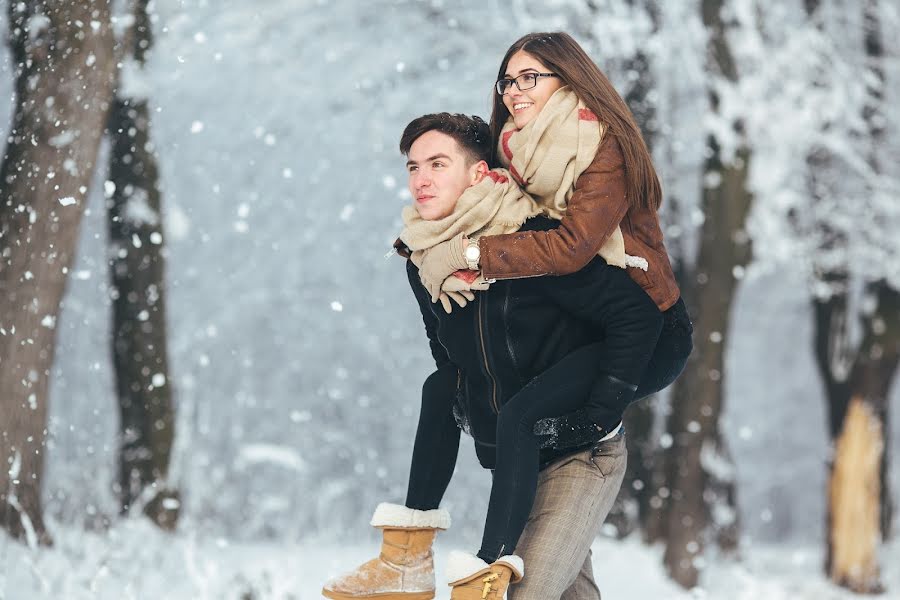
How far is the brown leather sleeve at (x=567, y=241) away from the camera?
2154 millimetres

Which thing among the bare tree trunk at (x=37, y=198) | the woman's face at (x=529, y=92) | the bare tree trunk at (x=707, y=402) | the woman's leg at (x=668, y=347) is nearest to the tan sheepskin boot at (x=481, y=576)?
the woman's leg at (x=668, y=347)

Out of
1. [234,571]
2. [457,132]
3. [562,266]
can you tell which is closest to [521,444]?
[562,266]

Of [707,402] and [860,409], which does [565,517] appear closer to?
[707,402]

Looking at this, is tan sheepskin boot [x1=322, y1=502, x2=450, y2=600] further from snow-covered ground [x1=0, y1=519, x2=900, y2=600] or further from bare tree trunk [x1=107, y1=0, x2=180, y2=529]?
bare tree trunk [x1=107, y1=0, x2=180, y2=529]

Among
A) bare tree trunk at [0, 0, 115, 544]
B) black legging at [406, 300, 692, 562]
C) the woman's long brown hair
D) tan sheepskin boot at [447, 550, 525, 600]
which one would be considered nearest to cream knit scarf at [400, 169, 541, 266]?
the woman's long brown hair

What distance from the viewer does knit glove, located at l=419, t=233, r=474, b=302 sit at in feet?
7.23

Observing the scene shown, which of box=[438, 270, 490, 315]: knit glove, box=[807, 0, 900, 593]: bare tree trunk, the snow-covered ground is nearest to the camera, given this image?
box=[438, 270, 490, 315]: knit glove

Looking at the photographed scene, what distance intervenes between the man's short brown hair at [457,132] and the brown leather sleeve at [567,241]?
30cm

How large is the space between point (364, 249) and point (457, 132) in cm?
449

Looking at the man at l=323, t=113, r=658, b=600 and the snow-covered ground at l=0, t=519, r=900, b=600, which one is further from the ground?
the man at l=323, t=113, r=658, b=600

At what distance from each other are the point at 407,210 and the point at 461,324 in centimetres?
29

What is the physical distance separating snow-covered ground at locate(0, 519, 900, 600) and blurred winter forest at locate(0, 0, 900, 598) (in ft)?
0.41

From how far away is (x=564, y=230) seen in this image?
217 centimetres

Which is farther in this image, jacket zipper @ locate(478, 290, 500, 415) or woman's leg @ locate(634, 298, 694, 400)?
woman's leg @ locate(634, 298, 694, 400)
